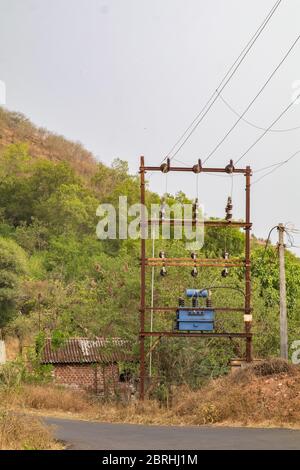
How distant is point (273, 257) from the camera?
2418 inches

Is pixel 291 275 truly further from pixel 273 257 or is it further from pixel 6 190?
pixel 6 190

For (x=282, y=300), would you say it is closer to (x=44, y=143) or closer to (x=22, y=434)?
(x=22, y=434)

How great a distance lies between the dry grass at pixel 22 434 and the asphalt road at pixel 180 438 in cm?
69

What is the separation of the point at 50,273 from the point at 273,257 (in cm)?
2061

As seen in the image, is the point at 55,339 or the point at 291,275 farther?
the point at 291,275

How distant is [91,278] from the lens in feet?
211

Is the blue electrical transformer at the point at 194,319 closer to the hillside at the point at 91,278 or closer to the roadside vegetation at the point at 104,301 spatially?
the roadside vegetation at the point at 104,301

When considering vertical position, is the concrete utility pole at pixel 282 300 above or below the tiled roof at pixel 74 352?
above

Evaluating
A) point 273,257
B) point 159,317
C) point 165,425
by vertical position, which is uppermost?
point 273,257

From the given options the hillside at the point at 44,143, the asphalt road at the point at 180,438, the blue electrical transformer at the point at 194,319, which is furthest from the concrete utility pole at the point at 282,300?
the hillside at the point at 44,143

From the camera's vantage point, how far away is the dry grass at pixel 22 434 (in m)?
15.1

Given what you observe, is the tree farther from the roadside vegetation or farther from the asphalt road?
the asphalt road
